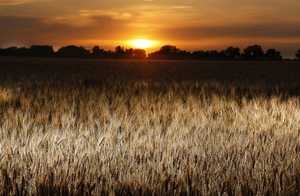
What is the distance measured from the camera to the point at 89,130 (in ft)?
20.7

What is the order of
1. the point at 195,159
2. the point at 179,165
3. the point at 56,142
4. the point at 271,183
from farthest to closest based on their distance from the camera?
1. the point at 56,142
2. the point at 195,159
3. the point at 179,165
4. the point at 271,183

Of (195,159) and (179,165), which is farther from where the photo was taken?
(195,159)

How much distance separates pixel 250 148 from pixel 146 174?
56.3 inches

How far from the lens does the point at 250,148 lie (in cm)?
544

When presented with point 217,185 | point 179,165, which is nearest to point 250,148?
point 179,165

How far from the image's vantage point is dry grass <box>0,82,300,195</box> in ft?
13.2

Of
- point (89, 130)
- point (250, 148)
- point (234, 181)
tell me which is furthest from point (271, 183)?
point (89, 130)

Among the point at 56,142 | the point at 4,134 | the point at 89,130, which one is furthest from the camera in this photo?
the point at 89,130

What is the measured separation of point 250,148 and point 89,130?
159 centimetres

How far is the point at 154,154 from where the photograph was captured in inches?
196

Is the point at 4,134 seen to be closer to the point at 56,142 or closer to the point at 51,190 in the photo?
the point at 56,142

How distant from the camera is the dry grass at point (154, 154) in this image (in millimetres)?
4035

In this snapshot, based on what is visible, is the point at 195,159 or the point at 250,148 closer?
the point at 195,159

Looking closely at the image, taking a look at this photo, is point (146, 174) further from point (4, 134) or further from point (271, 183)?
point (4, 134)
